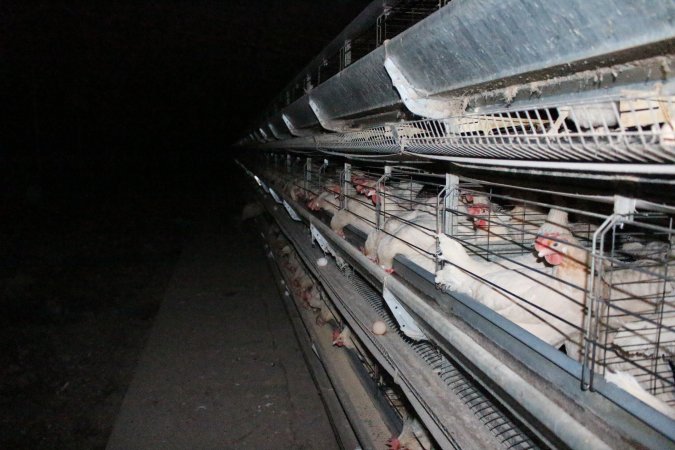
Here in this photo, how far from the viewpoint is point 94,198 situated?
1230 centimetres

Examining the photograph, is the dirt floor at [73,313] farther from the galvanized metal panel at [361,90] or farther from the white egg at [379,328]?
the galvanized metal panel at [361,90]

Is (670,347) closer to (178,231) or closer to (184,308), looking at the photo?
(184,308)

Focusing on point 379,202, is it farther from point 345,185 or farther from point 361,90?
point 345,185

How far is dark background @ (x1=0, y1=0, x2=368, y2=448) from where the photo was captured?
129 inches

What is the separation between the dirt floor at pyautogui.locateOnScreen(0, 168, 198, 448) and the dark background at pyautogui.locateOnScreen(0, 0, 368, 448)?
1 centimetres

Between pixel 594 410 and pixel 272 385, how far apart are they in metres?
2.68


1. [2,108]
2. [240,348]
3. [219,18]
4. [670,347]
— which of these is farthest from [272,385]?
[2,108]

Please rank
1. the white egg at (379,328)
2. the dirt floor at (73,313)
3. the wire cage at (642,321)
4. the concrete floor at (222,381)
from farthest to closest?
the dirt floor at (73,313), the concrete floor at (222,381), the white egg at (379,328), the wire cage at (642,321)

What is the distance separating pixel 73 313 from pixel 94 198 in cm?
886

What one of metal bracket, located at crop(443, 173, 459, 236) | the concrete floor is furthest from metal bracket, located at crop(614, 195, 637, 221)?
the concrete floor

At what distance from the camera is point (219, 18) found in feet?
14.2

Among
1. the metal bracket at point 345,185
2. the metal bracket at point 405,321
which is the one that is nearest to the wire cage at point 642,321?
the metal bracket at point 405,321

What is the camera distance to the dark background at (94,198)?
3.28 m

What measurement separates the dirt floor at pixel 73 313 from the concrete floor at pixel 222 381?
18 cm
